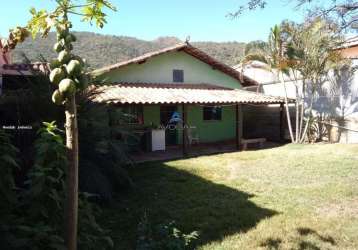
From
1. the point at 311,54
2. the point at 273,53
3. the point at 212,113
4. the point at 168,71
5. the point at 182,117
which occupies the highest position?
the point at 273,53

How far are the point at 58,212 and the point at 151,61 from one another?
13.6 metres

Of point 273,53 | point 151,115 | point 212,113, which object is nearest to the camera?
point 273,53

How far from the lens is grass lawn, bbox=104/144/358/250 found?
17.3 feet

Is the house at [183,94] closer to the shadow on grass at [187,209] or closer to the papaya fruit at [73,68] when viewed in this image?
the shadow on grass at [187,209]

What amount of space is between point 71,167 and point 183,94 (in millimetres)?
12846

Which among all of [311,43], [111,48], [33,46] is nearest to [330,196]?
[311,43]

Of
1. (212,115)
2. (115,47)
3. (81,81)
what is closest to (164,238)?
(81,81)

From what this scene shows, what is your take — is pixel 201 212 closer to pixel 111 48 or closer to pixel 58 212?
pixel 58 212

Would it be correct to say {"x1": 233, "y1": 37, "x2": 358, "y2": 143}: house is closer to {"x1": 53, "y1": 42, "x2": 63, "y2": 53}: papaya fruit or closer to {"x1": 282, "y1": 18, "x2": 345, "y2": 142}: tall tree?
{"x1": 282, "y1": 18, "x2": 345, "y2": 142}: tall tree

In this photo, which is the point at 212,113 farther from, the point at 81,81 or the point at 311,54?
the point at 81,81

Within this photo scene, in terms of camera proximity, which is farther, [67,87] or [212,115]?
[212,115]

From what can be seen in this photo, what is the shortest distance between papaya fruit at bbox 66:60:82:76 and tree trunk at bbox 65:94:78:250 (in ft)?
0.41

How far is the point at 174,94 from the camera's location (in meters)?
14.4

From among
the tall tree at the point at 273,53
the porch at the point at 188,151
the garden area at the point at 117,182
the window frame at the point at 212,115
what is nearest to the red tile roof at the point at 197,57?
the tall tree at the point at 273,53
